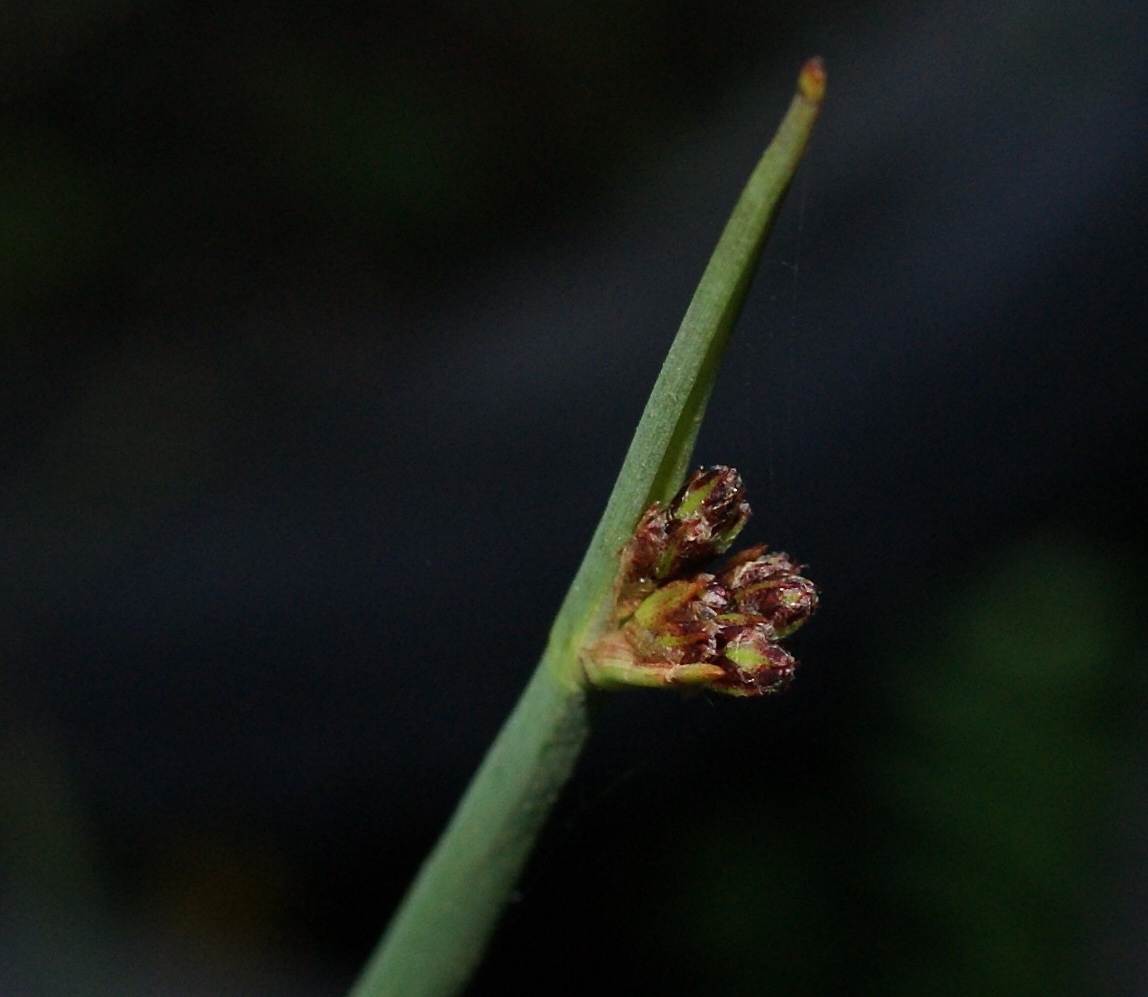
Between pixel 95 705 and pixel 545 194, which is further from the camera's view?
pixel 545 194

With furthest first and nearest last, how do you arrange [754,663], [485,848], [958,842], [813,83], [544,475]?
[544,475] → [958,842] → [485,848] → [754,663] → [813,83]

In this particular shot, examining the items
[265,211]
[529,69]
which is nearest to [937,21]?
[529,69]

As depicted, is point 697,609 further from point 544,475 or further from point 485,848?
point 544,475

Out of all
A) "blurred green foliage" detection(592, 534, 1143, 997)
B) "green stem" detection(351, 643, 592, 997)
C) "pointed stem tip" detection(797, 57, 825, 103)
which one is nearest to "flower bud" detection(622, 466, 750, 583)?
"green stem" detection(351, 643, 592, 997)

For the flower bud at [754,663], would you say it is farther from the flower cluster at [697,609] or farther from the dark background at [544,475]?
the dark background at [544,475]

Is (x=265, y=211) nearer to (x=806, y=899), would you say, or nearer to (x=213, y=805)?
(x=213, y=805)

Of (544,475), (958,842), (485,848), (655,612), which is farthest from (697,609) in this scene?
(544,475)

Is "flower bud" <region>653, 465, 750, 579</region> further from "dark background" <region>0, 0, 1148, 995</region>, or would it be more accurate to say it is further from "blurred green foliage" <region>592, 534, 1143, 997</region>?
"blurred green foliage" <region>592, 534, 1143, 997</region>

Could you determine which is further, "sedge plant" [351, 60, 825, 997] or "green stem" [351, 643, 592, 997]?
"green stem" [351, 643, 592, 997]
